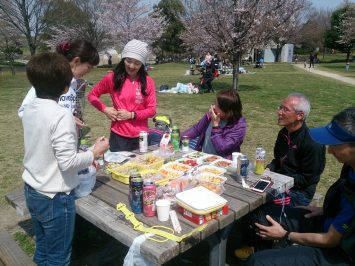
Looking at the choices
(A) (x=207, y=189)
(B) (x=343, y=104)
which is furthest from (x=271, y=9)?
(A) (x=207, y=189)

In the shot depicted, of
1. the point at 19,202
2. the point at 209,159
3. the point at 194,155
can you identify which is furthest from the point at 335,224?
the point at 19,202

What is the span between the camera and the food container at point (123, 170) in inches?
109

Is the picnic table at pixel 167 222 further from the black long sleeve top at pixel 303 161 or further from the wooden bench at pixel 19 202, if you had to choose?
the black long sleeve top at pixel 303 161

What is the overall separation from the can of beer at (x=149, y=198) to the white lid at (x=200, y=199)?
7.2 inches

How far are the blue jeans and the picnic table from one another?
144 millimetres

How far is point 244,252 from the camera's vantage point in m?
3.15

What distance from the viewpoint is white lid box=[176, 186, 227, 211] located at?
85.0 inches

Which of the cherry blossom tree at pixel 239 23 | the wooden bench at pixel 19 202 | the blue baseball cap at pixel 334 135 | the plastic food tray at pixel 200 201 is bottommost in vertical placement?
the wooden bench at pixel 19 202

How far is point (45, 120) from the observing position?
79.7 inches

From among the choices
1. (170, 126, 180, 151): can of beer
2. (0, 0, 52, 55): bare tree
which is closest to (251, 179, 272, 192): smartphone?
(170, 126, 180, 151): can of beer

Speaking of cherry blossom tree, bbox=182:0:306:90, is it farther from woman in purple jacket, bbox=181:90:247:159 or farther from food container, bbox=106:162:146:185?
food container, bbox=106:162:146:185

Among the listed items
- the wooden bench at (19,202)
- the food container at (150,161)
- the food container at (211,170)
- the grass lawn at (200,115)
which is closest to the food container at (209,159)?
the food container at (211,170)

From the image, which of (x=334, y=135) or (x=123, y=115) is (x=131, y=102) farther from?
(x=334, y=135)

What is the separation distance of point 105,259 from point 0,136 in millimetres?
5603
